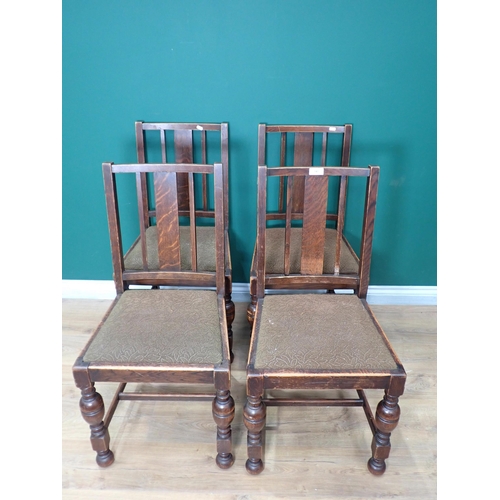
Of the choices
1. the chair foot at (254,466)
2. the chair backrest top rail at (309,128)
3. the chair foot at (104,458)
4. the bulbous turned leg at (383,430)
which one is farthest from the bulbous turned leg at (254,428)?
the chair backrest top rail at (309,128)

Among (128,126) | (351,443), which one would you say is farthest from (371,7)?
(351,443)

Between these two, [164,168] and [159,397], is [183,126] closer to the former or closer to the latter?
[164,168]

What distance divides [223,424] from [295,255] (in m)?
0.71

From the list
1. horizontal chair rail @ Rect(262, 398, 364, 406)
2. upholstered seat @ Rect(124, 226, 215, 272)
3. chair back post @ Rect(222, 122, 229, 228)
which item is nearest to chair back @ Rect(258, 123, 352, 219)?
chair back post @ Rect(222, 122, 229, 228)

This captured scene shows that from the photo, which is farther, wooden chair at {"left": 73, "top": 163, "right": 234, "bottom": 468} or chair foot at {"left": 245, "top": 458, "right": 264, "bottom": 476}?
chair foot at {"left": 245, "top": 458, "right": 264, "bottom": 476}

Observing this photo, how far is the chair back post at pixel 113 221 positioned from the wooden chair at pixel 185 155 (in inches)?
7.2

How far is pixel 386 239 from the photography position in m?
2.27

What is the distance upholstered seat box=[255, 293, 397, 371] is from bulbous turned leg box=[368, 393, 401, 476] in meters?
0.15

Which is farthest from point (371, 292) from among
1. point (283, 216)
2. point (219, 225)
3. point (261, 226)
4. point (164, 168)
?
point (164, 168)

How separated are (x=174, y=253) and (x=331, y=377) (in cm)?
70

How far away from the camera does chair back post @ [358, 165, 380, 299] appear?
1497 millimetres

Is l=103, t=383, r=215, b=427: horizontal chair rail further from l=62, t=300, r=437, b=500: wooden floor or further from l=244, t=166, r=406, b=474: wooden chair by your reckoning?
l=244, t=166, r=406, b=474: wooden chair

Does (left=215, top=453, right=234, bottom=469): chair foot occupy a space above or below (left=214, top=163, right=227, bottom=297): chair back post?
below

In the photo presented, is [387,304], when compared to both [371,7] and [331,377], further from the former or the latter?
[371,7]
